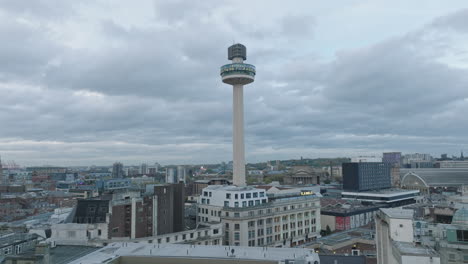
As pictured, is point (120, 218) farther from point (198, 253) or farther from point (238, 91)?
point (238, 91)


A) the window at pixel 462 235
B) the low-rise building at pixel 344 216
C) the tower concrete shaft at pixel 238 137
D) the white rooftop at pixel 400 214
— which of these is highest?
the tower concrete shaft at pixel 238 137

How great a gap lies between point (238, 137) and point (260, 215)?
1741 inches

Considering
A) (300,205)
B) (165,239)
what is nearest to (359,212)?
(300,205)

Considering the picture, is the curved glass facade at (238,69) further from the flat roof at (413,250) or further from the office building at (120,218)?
the flat roof at (413,250)

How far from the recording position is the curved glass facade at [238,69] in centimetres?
14500

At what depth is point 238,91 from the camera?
494ft

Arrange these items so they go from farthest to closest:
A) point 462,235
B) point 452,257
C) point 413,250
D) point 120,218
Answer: point 120,218 < point 413,250 < point 462,235 < point 452,257

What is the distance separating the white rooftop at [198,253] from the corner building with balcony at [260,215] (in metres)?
59.5

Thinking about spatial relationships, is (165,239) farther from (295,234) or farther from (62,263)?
(295,234)

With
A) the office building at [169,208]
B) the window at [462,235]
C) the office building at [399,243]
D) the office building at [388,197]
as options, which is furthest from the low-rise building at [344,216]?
the window at [462,235]

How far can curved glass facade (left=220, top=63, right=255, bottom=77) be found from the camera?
5709 inches

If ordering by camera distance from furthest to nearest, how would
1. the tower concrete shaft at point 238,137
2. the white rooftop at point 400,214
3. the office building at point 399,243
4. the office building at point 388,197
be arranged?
1. the office building at point 388,197
2. the tower concrete shaft at point 238,137
3. the white rooftop at point 400,214
4. the office building at point 399,243

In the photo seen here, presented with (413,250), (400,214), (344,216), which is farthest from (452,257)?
(344,216)

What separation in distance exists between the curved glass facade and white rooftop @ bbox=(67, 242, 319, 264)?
107585mm
